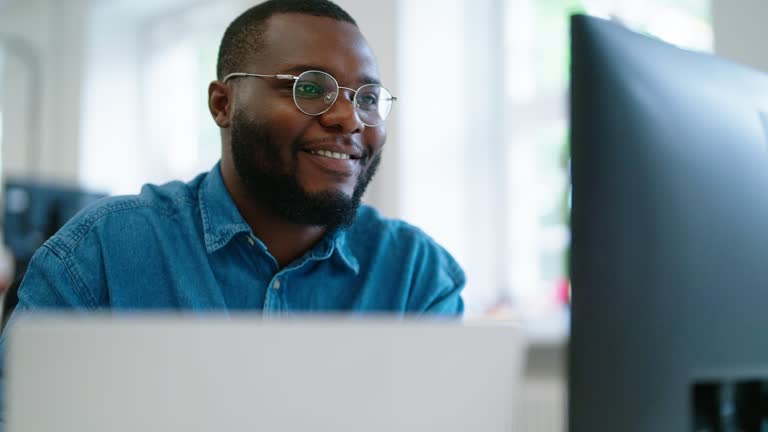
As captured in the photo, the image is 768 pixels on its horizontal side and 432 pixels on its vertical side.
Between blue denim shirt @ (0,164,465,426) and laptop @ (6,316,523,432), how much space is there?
1.97 feet

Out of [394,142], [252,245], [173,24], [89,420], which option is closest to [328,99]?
[252,245]

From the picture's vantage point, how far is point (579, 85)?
1.48 feet

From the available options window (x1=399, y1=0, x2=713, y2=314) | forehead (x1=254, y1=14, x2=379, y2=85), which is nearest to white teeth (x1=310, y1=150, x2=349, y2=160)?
forehead (x1=254, y1=14, x2=379, y2=85)

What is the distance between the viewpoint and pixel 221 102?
1188mm

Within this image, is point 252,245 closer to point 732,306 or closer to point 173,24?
point 732,306

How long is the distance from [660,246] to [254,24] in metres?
0.87

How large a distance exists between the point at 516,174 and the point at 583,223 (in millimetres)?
2528

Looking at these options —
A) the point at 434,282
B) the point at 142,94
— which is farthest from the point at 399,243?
the point at 142,94

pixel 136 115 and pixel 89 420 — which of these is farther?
pixel 136 115

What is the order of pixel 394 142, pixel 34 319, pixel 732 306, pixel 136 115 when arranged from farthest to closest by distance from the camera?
pixel 136 115, pixel 394 142, pixel 732 306, pixel 34 319

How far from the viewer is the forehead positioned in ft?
3.50

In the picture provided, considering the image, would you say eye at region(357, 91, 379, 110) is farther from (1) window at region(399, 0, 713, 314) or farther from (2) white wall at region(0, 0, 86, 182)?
(2) white wall at region(0, 0, 86, 182)

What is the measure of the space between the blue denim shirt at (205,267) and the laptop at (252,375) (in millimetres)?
601

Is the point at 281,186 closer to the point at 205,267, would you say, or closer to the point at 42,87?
the point at 205,267
